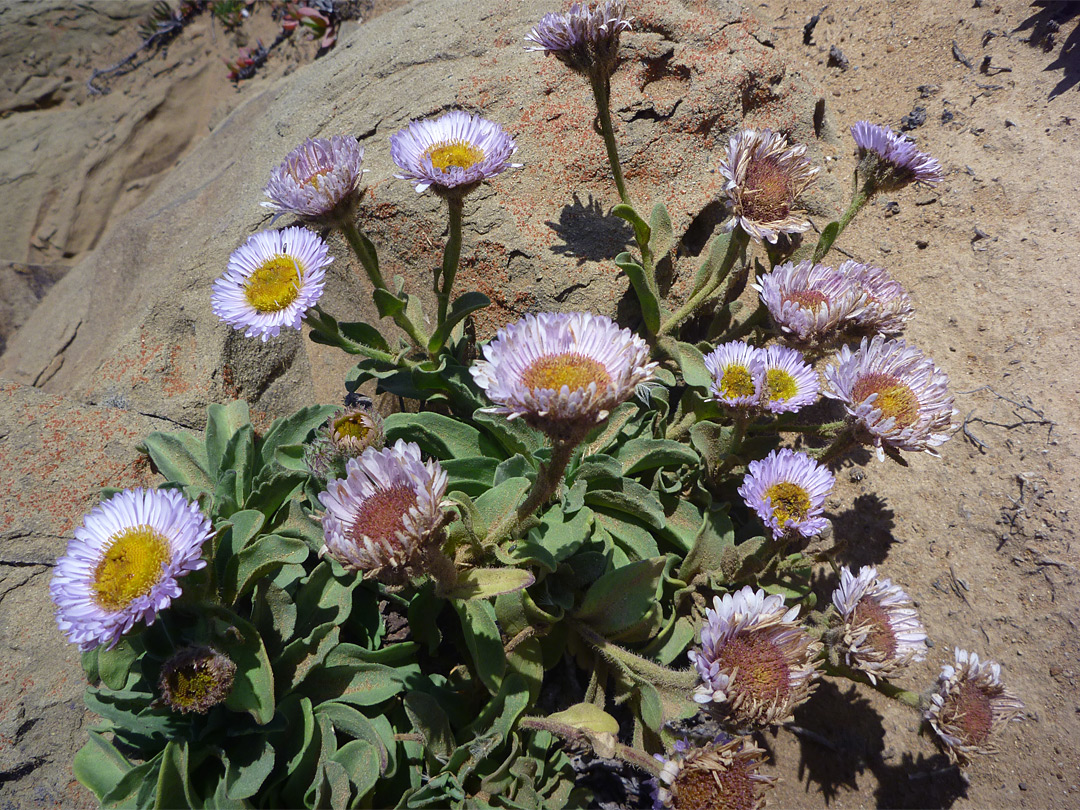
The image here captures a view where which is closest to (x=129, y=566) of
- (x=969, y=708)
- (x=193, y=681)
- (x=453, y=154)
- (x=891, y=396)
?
(x=193, y=681)

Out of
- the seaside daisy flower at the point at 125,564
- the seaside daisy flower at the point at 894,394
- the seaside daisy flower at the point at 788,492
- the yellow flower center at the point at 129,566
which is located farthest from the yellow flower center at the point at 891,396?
the yellow flower center at the point at 129,566

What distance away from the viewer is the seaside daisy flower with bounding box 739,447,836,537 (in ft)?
8.99

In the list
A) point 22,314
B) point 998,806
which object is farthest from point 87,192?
point 998,806

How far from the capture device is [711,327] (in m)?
3.58

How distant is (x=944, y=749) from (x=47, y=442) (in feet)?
14.2

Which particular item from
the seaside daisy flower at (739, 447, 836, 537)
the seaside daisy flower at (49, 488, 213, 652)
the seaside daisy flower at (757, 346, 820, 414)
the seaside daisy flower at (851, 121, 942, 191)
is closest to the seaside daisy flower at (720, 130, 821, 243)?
the seaside daisy flower at (851, 121, 942, 191)

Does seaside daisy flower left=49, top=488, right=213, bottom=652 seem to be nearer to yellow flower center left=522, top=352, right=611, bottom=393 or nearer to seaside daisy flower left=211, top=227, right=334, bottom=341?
seaside daisy flower left=211, top=227, right=334, bottom=341

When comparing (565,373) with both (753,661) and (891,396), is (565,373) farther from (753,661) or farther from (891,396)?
(891,396)

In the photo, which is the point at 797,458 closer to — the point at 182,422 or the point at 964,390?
the point at 964,390

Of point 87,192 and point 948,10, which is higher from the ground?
point 948,10

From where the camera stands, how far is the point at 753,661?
246 centimetres

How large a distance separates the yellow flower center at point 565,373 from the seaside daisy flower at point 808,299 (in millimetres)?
1212

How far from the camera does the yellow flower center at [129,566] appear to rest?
7.14ft

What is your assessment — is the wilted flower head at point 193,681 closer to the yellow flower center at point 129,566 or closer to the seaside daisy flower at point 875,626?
the yellow flower center at point 129,566
